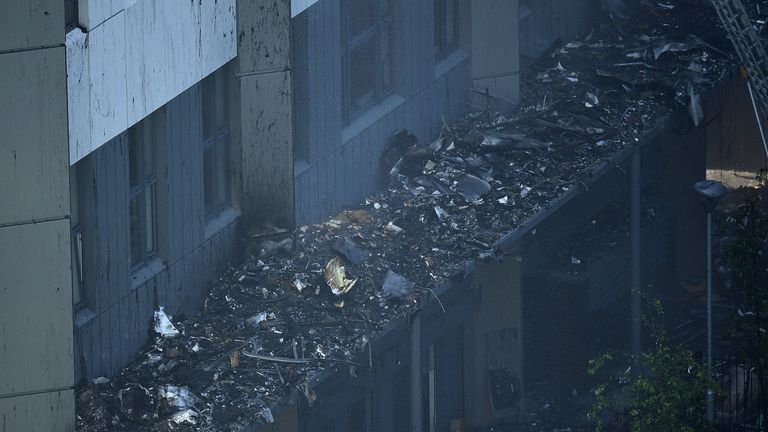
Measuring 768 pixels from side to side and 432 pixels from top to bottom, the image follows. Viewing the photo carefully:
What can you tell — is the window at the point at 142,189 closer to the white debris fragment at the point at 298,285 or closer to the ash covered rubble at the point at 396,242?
the ash covered rubble at the point at 396,242

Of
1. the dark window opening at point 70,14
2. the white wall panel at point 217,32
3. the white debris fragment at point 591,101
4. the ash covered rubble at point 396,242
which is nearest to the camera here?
the dark window opening at point 70,14

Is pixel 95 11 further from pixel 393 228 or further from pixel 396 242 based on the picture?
pixel 393 228

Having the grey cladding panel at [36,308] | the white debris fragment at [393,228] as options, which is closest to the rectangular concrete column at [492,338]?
the white debris fragment at [393,228]

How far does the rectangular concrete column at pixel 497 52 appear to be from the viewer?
72.3 feet

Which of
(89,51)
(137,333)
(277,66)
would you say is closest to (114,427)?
(137,333)

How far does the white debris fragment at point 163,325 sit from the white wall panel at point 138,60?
2112 mm

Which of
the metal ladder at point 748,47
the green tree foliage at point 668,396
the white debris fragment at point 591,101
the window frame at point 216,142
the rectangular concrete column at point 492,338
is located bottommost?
the green tree foliage at point 668,396

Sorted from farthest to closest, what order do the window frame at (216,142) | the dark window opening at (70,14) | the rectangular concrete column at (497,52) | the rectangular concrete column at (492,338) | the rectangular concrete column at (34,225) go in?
the rectangular concrete column at (497,52)
the rectangular concrete column at (492,338)
the window frame at (216,142)
the dark window opening at (70,14)
the rectangular concrete column at (34,225)

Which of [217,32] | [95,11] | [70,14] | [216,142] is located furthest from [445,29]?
[70,14]

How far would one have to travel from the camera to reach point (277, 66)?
17000 mm

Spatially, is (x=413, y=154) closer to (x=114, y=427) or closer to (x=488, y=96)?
(x=488, y=96)

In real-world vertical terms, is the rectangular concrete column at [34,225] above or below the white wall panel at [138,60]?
below

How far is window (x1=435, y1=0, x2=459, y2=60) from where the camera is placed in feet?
70.4

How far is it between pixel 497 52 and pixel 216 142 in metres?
6.78
